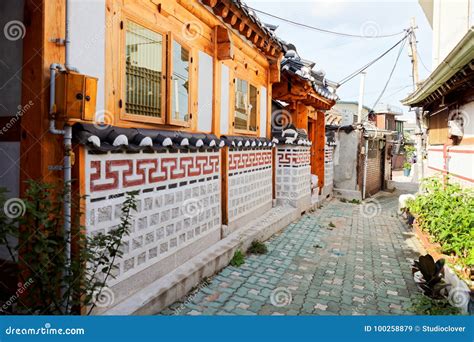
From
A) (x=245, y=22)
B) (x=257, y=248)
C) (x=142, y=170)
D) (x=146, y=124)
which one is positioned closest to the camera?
(x=142, y=170)

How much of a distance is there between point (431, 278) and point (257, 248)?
3.23 metres

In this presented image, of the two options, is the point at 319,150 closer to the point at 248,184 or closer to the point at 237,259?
the point at 248,184

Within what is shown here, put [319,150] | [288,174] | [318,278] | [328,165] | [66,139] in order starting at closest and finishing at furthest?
[66,139] → [318,278] → [288,174] → [319,150] → [328,165]

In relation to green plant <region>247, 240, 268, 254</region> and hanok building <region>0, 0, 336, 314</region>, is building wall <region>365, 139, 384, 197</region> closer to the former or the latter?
hanok building <region>0, 0, 336, 314</region>

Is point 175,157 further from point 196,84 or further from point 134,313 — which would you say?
point 134,313

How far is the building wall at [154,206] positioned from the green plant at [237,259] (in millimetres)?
501

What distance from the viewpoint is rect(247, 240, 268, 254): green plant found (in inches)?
275

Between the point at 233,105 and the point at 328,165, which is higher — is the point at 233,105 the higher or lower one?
the higher one

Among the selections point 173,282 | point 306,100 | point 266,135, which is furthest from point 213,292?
point 306,100

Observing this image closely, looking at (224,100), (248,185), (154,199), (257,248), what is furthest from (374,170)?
(154,199)

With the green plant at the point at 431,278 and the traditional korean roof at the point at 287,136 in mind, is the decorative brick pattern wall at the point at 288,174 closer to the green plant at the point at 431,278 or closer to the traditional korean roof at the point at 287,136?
the traditional korean roof at the point at 287,136

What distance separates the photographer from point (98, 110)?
3656 mm

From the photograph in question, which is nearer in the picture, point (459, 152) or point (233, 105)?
point (233, 105)

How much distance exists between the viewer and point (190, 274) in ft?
16.1
